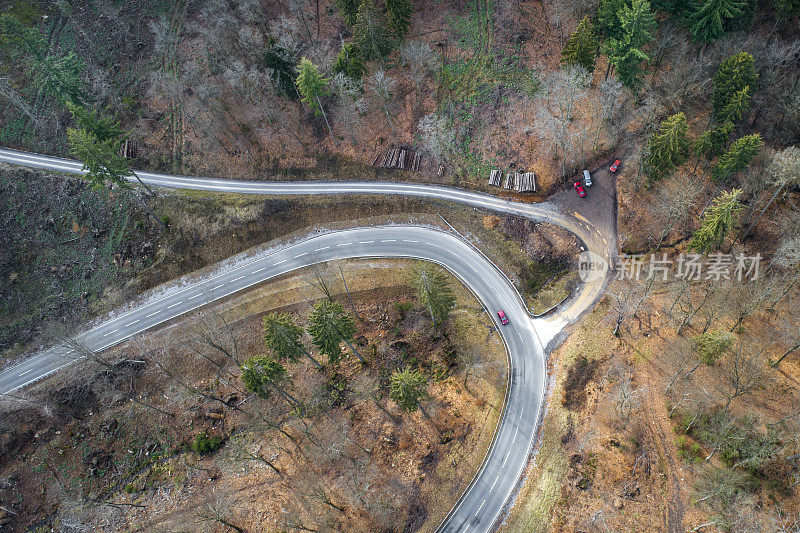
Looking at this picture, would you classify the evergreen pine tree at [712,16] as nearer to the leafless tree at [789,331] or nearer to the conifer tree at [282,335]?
the leafless tree at [789,331]

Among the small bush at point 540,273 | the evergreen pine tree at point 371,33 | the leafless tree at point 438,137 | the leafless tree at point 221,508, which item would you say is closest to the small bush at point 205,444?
Result: the leafless tree at point 221,508

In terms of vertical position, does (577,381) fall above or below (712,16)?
below

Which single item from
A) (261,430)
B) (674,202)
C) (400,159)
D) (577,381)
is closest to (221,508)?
(261,430)

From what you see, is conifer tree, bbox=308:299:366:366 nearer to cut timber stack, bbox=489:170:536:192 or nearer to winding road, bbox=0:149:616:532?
winding road, bbox=0:149:616:532

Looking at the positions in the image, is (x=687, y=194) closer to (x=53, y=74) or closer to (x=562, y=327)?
(x=562, y=327)

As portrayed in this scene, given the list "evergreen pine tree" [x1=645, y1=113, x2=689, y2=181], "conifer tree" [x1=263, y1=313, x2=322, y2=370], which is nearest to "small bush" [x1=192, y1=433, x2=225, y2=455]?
"conifer tree" [x1=263, y1=313, x2=322, y2=370]

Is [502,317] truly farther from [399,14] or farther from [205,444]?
[399,14]

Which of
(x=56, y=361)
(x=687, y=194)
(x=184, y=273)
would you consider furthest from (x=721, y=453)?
(x=56, y=361)
